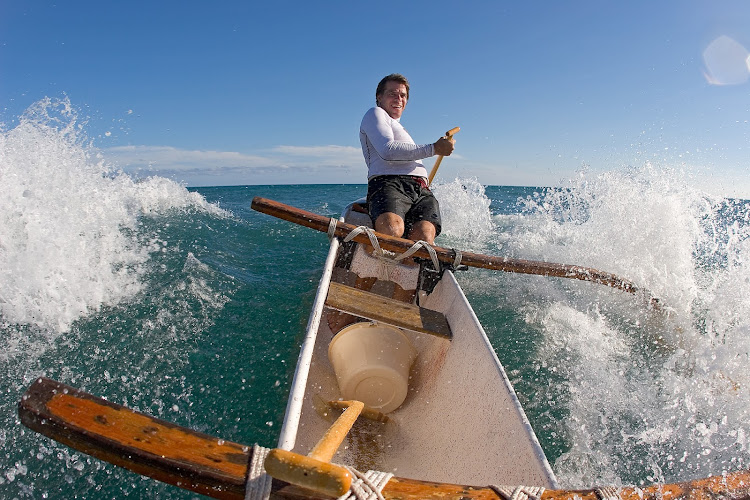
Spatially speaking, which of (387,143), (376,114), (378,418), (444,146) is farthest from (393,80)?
(378,418)

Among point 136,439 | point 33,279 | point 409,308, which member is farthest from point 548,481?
point 33,279

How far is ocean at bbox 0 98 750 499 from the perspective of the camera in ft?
8.48

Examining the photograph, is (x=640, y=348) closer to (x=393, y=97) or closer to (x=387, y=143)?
(x=387, y=143)

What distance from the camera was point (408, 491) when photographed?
1165 mm

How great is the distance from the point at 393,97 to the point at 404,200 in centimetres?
119

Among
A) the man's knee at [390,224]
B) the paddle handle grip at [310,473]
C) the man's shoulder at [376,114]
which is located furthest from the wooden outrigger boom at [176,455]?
the man's shoulder at [376,114]

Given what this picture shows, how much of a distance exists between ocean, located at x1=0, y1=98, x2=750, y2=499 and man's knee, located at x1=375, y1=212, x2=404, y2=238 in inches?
52.0

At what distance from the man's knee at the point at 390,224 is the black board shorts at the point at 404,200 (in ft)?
0.22

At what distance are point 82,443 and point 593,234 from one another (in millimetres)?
7393

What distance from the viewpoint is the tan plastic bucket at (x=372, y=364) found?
2842 mm

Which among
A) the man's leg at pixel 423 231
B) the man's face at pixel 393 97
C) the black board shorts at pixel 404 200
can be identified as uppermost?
the man's face at pixel 393 97

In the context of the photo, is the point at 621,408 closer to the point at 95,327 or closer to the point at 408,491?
the point at 408,491

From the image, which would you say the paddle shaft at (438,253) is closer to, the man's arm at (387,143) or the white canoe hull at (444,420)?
the white canoe hull at (444,420)

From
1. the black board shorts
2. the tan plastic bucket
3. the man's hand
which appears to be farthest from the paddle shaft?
the man's hand
